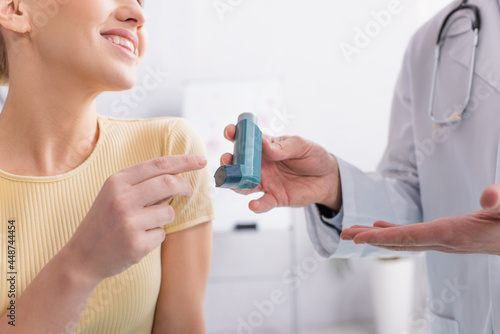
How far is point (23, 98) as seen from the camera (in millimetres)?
839

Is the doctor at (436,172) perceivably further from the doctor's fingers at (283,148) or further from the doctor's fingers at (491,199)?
the doctor's fingers at (491,199)

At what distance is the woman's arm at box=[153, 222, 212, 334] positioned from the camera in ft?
2.84

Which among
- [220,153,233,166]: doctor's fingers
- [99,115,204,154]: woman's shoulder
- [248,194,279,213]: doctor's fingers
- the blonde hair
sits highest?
the blonde hair

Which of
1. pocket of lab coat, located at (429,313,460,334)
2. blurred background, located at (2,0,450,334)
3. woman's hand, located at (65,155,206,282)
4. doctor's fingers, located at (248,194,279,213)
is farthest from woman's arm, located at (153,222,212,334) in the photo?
blurred background, located at (2,0,450,334)

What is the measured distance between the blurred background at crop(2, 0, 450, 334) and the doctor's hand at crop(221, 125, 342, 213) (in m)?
1.86

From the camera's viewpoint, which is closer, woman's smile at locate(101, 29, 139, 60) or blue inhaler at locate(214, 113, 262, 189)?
blue inhaler at locate(214, 113, 262, 189)

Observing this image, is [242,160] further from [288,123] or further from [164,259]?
[288,123]

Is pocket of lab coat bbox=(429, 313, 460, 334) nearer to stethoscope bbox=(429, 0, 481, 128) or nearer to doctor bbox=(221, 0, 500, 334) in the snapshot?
doctor bbox=(221, 0, 500, 334)

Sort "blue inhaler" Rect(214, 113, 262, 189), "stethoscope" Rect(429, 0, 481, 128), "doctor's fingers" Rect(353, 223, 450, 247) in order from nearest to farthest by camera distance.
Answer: "doctor's fingers" Rect(353, 223, 450, 247) → "blue inhaler" Rect(214, 113, 262, 189) → "stethoscope" Rect(429, 0, 481, 128)

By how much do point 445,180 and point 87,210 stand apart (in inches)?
30.7

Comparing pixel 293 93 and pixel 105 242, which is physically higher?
pixel 293 93

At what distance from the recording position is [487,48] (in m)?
0.92

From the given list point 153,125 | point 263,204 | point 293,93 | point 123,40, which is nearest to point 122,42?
point 123,40

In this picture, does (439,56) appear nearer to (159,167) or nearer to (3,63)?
(159,167)
